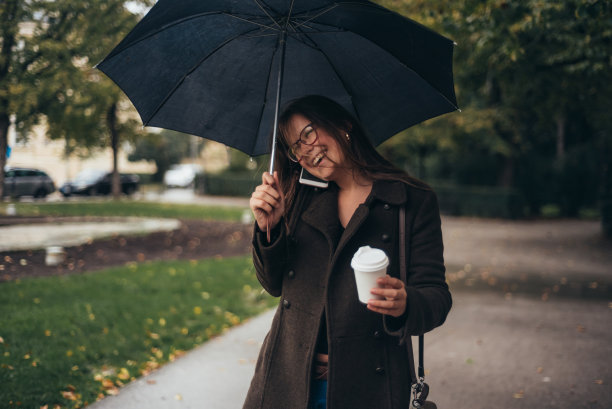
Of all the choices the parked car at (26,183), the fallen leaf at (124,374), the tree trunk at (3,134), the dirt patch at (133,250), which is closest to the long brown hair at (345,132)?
the fallen leaf at (124,374)

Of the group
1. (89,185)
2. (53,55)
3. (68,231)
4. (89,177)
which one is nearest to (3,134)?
(53,55)

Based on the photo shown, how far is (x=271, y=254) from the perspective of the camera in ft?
6.48

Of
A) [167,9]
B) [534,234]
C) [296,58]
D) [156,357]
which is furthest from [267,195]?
[534,234]

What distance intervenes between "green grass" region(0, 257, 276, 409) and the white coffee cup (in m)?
3.38

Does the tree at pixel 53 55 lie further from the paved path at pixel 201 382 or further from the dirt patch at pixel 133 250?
the paved path at pixel 201 382

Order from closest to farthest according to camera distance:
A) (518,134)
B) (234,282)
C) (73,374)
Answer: (73,374) → (234,282) → (518,134)

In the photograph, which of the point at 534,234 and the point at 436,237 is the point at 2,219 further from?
the point at 534,234

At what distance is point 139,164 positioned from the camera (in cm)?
5828

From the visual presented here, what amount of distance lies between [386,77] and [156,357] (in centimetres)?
394

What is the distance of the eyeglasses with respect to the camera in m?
2.06

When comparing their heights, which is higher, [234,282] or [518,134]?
[518,134]

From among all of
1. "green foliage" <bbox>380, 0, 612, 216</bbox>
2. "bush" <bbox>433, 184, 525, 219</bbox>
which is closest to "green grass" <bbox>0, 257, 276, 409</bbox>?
"green foliage" <bbox>380, 0, 612, 216</bbox>

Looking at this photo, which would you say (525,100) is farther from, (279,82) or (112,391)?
(279,82)

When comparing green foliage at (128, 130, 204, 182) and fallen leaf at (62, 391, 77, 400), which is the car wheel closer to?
fallen leaf at (62, 391, 77, 400)
